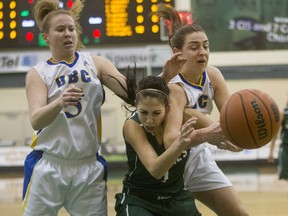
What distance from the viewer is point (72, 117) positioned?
3346mm

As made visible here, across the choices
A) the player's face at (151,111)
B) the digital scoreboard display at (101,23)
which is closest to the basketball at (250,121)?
the player's face at (151,111)

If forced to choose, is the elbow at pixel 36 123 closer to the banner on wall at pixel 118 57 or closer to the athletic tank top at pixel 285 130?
the banner on wall at pixel 118 57

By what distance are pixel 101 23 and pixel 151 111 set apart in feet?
15.1

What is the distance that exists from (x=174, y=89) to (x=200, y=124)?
0.25 metres

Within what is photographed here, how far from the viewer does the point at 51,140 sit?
337cm

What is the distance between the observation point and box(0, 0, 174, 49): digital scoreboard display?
7434 mm

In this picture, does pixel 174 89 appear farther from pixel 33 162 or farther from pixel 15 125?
pixel 15 125

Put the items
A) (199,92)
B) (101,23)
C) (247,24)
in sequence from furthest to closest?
(247,24), (101,23), (199,92)

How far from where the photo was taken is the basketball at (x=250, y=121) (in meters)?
2.91

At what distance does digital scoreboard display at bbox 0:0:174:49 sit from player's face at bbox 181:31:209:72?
3.95 meters

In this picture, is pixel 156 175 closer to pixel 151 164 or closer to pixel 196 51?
pixel 151 164

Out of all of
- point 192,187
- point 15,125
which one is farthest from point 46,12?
point 15,125

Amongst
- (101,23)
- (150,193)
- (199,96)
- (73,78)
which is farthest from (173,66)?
(101,23)

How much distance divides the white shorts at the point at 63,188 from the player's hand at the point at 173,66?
0.59 metres
